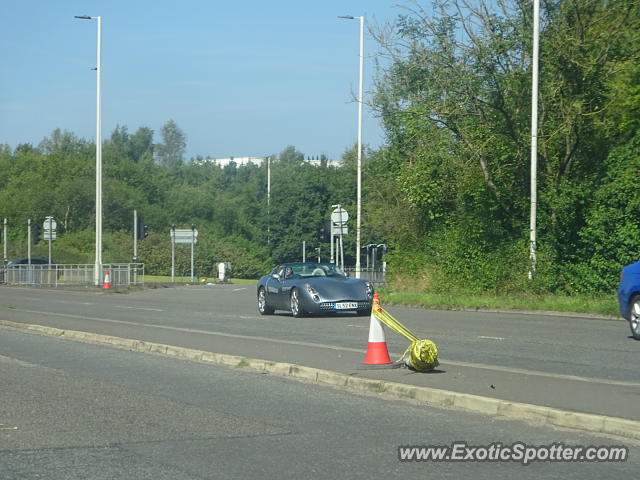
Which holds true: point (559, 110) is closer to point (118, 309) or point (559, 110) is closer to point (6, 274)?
point (118, 309)

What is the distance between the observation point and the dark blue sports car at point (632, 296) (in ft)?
58.5

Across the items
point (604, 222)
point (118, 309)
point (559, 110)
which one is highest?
point (559, 110)

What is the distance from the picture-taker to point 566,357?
15.1m

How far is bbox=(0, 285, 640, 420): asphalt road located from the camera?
11.0 m

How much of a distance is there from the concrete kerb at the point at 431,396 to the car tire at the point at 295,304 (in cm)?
864

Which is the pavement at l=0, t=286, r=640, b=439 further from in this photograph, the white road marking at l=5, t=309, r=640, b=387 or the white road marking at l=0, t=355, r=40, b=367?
the white road marking at l=0, t=355, r=40, b=367

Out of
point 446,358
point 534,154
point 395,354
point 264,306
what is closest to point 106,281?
point 264,306

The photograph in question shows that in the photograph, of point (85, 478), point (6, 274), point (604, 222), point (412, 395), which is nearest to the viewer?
point (85, 478)

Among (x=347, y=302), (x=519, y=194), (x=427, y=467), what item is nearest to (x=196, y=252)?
(x=519, y=194)

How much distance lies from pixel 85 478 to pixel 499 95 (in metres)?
29.0

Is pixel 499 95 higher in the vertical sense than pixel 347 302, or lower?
higher

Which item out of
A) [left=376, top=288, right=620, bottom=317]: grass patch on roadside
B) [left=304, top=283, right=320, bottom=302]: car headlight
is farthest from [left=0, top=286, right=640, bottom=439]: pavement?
[left=376, top=288, right=620, bottom=317]: grass patch on roadside

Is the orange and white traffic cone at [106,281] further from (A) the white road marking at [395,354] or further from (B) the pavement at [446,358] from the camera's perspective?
(A) the white road marking at [395,354]

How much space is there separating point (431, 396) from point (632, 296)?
8.23 metres
